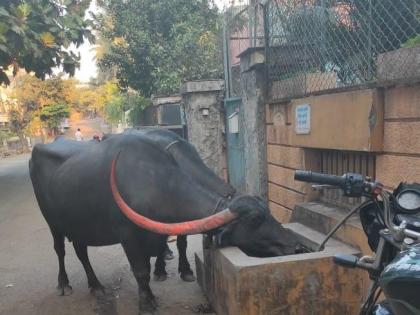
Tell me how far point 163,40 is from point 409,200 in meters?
11.8

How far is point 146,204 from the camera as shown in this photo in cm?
Result: 366

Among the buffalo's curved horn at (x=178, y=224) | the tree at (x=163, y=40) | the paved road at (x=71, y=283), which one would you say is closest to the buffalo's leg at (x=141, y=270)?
the paved road at (x=71, y=283)

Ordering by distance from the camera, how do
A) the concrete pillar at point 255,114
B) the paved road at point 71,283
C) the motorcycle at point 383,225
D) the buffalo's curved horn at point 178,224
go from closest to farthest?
1. the motorcycle at point 383,225
2. the buffalo's curved horn at point 178,224
3. the paved road at point 71,283
4. the concrete pillar at point 255,114

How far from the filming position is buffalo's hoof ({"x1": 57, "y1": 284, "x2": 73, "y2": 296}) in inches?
178

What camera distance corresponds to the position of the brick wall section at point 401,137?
Answer: 3029mm

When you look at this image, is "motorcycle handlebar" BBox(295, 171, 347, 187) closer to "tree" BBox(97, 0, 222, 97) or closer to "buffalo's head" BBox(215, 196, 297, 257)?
"buffalo's head" BBox(215, 196, 297, 257)

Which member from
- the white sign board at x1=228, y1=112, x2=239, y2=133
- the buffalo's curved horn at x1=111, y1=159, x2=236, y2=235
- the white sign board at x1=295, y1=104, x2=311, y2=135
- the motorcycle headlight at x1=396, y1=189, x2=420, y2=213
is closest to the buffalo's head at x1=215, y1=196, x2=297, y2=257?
the buffalo's curved horn at x1=111, y1=159, x2=236, y2=235

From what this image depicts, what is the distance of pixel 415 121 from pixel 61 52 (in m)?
8.08

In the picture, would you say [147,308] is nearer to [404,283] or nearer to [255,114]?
[255,114]

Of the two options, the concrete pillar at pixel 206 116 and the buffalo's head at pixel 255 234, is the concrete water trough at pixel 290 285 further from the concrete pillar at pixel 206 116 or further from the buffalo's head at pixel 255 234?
the concrete pillar at pixel 206 116

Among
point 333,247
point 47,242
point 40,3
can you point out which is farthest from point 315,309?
point 40,3

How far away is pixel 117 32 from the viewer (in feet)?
42.7

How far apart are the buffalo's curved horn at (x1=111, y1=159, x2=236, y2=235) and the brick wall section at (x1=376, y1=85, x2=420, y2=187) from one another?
1.14 m

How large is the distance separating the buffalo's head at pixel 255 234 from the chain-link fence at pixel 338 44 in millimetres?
1222
